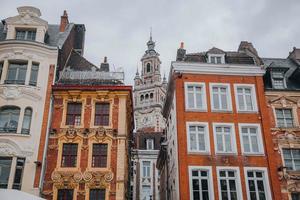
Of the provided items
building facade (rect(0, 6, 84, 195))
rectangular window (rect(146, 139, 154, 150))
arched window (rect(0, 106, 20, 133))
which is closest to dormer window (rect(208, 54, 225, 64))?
building facade (rect(0, 6, 84, 195))

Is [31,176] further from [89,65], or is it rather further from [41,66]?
[89,65]

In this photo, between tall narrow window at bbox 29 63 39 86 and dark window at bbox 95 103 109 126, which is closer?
dark window at bbox 95 103 109 126

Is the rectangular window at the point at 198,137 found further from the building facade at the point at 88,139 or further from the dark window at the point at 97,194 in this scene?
the dark window at the point at 97,194

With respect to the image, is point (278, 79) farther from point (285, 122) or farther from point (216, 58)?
point (216, 58)

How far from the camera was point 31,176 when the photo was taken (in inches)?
890

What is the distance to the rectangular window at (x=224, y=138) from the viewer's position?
24609 mm

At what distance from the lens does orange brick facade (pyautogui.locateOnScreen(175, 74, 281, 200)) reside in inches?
926

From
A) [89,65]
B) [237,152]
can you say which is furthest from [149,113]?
[237,152]

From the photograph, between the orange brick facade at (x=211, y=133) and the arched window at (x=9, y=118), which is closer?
the orange brick facade at (x=211, y=133)

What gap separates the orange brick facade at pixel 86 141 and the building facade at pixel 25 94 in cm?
74

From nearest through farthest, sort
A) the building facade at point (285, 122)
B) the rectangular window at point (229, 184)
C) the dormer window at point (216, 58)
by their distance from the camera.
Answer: the rectangular window at point (229, 184), the building facade at point (285, 122), the dormer window at point (216, 58)

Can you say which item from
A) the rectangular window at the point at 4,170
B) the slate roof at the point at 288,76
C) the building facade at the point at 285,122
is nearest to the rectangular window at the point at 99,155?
the rectangular window at the point at 4,170

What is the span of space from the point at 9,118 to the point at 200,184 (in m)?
13.6

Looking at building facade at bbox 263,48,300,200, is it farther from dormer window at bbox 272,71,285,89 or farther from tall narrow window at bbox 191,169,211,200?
tall narrow window at bbox 191,169,211,200
